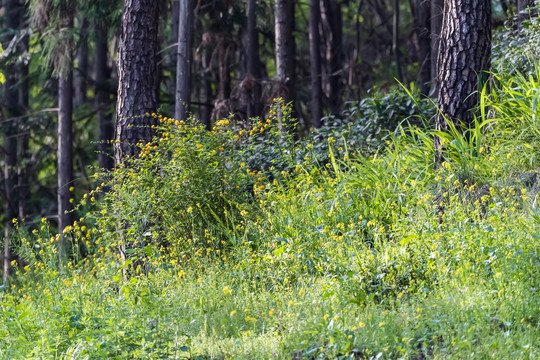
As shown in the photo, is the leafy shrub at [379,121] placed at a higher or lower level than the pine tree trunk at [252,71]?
lower

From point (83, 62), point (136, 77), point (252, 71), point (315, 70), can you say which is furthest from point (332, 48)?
point (136, 77)

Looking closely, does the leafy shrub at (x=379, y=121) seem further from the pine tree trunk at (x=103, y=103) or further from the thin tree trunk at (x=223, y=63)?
the pine tree trunk at (x=103, y=103)

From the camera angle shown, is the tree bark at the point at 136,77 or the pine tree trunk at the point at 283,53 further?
the pine tree trunk at the point at 283,53

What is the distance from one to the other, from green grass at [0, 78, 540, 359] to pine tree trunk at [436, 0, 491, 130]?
0.29 metres

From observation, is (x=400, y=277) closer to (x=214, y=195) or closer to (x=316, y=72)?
(x=214, y=195)

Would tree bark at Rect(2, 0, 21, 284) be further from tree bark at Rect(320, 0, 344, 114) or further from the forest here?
tree bark at Rect(320, 0, 344, 114)

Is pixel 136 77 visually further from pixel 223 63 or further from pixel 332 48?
pixel 332 48

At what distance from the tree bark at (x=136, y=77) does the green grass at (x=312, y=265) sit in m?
0.65

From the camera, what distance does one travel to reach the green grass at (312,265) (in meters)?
4.54

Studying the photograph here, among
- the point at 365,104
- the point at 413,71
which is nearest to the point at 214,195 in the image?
the point at 365,104

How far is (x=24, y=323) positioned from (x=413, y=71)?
748 inches

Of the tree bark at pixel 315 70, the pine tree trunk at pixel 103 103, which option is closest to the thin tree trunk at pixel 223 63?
the tree bark at pixel 315 70

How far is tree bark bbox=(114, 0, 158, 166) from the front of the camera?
27.9 ft

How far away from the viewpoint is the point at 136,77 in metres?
8.60
